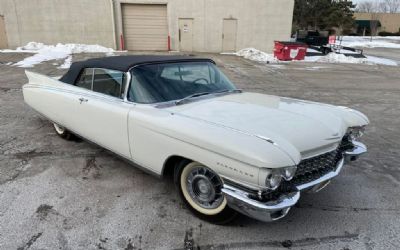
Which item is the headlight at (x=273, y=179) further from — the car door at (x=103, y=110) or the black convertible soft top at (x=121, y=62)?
the black convertible soft top at (x=121, y=62)

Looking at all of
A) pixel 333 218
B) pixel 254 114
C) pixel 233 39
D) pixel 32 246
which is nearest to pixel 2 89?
pixel 32 246

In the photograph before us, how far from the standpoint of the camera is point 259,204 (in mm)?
2426

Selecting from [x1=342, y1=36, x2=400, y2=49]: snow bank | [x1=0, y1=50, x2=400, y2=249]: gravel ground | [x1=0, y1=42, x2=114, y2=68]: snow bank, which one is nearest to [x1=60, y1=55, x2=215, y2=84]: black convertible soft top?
[x1=0, y1=50, x2=400, y2=249]: gravel ground

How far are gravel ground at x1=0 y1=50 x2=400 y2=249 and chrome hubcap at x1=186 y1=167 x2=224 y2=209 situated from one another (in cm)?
21

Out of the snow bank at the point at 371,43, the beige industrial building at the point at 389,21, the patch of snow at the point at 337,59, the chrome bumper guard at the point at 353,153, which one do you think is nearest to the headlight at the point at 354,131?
the chrome bumper guard at the point at 353,153

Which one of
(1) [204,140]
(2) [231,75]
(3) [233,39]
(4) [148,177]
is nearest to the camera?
(1) [204,140]

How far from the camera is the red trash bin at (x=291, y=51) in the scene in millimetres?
18703

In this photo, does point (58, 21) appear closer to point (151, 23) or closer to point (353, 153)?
point (151, 23)

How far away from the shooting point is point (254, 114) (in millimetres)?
3119

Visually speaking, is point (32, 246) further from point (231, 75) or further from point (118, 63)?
point (231, 75)

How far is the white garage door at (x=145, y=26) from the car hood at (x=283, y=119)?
19.3 metres

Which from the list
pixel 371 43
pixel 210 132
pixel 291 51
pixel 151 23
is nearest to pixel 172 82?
pixel 210 132

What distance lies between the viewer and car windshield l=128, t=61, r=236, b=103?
3.47 meters

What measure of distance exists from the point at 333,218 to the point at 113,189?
236 cm
